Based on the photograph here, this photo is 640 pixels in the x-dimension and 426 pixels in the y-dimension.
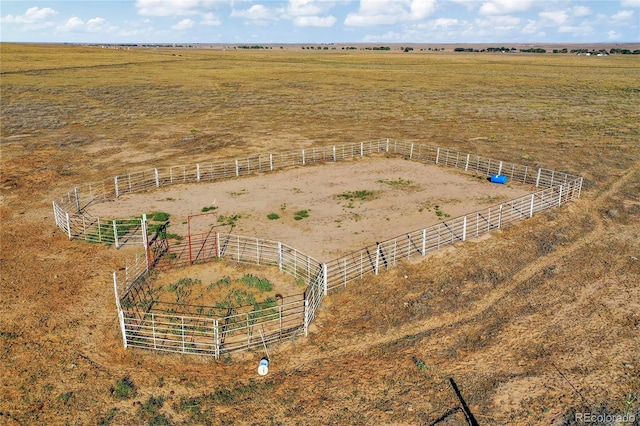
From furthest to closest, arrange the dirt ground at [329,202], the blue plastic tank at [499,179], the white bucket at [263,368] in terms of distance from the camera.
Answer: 1. the blue plastic tank at [499,179]
2. the dirt ground at [329,202]
3. the white bucket at [263,368]

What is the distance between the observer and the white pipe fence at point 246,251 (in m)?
15.2

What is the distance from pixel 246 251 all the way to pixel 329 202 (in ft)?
25.0

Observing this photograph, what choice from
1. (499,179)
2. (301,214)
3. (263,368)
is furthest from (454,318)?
(499,179)

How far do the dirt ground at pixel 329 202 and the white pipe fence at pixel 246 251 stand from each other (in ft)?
3.22

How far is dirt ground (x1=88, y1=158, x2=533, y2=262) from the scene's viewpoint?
23172mm

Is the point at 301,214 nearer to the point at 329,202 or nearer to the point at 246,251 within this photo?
the point at 329,202

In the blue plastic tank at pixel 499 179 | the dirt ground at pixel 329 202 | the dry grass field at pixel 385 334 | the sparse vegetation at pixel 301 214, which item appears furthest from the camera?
the blue plastic tank at pixel 499 179

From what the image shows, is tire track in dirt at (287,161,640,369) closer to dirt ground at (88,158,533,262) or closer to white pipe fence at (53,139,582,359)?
white pipe fence at (53,139,582,359)

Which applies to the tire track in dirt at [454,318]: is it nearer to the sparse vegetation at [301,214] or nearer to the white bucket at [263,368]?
the white bucket at [263,368]

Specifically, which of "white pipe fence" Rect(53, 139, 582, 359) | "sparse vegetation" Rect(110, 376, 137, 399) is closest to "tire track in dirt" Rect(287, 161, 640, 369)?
"white pipe fence" Rect(53, 139, 582, 359)

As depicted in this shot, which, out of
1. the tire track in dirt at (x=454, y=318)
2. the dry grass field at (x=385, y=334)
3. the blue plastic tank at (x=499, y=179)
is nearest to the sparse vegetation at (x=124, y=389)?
the dry grass field at (x=385, y=334)

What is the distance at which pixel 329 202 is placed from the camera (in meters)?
27.5

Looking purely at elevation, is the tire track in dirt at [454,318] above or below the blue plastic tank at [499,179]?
below

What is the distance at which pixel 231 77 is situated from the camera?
3814 inches
